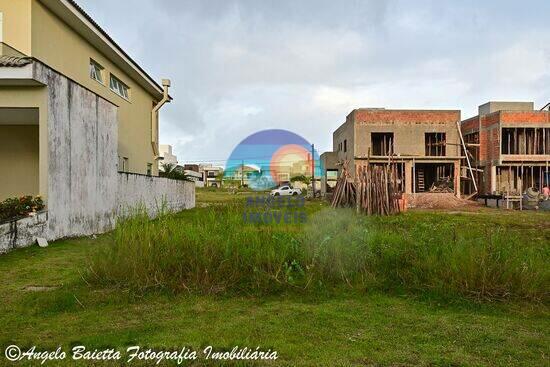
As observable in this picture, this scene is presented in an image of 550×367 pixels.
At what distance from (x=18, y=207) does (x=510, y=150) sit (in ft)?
91.2

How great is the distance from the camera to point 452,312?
4.21 metres

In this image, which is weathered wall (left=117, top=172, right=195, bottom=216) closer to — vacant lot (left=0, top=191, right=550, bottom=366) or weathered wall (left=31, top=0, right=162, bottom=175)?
weathered wall (left=31, top=0, right=162, bottom=175)

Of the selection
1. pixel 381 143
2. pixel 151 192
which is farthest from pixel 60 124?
pixel 381 143

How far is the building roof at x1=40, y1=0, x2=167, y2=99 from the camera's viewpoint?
10242mm

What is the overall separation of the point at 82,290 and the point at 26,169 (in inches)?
297

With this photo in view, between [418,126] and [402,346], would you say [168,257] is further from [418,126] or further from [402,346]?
[418,126]

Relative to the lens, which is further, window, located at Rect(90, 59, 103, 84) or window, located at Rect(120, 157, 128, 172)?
window, located at Rect(120, 157, 128, 172)

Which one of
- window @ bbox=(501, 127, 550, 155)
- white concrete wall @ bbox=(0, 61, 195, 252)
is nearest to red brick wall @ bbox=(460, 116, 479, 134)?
window @ bbox=(501, 127, 550, 155)

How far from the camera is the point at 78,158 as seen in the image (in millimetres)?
9289

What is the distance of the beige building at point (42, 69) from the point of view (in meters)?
8.08

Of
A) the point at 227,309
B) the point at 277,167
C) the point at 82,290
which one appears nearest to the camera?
the point at 227,309

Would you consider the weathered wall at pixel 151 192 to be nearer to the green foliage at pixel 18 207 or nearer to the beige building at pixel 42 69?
the beige building at pixel 42 69

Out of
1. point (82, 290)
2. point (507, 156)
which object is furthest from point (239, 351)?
point (507, 156)

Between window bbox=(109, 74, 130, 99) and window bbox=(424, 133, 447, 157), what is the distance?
19.1m
